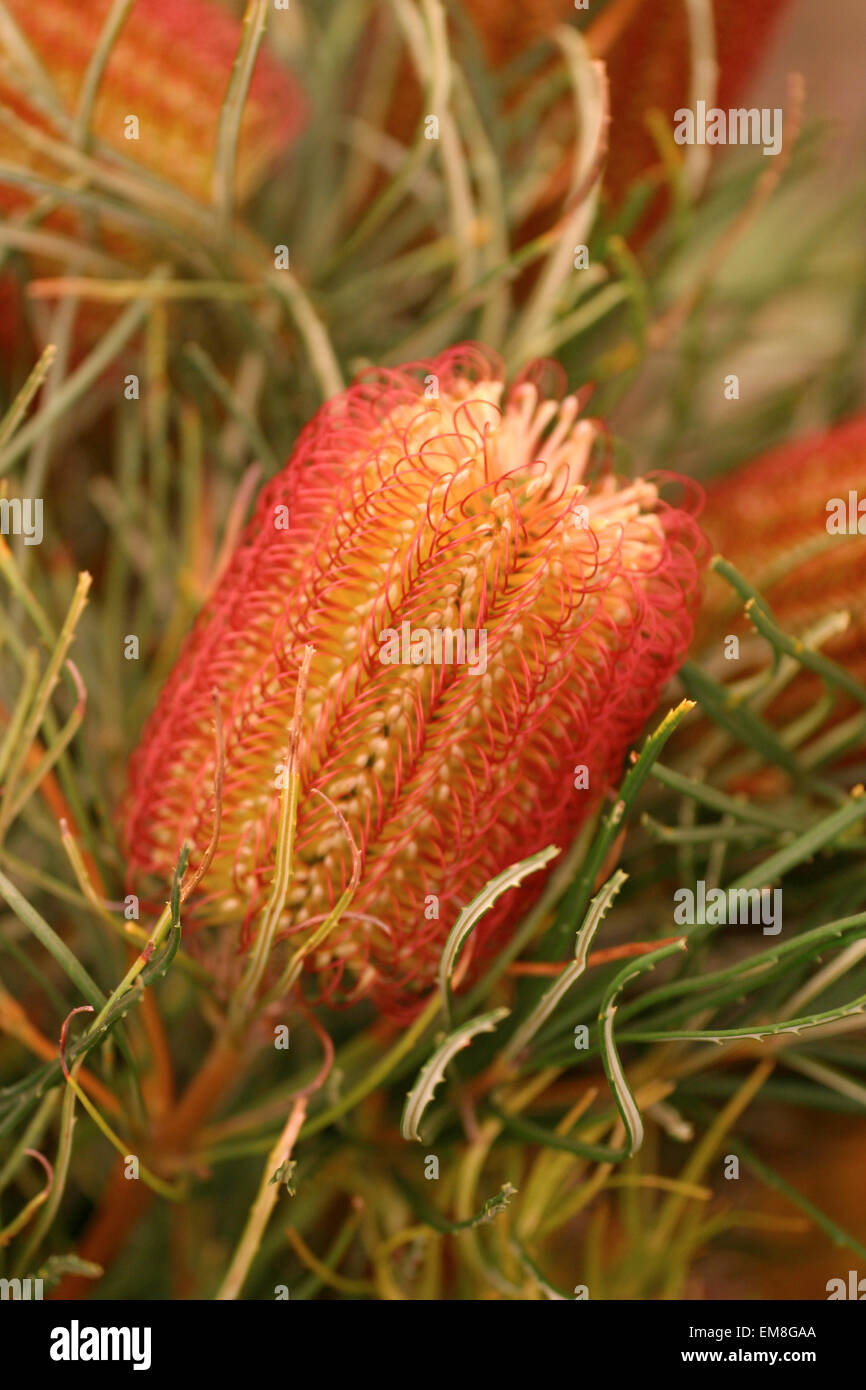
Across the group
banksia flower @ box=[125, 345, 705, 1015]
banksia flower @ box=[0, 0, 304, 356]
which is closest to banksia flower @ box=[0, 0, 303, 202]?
banksia flower @ box=[0, 0, 304, 356]

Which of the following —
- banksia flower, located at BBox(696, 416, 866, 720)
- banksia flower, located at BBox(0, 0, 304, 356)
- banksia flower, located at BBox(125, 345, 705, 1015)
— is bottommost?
banksia flower, located at BBox(125, 345, 705, 1015)

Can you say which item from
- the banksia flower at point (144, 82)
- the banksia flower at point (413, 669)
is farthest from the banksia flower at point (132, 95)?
the banksia flower at point (413, 669)

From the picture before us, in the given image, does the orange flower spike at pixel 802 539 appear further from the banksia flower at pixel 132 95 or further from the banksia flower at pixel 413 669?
the banksia flower at pixel 132 95

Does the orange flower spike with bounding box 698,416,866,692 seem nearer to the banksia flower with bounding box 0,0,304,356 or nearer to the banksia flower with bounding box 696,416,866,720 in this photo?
the banksia flower with bounding box 696,416,866,720

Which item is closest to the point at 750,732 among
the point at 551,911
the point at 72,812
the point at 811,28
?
the point at 551,911

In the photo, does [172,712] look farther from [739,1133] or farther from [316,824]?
[739,1133]
